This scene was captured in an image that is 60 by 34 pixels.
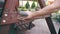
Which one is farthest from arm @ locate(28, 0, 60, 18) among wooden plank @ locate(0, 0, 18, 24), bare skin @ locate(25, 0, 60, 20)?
wooden plank @ locate(0, 0, 18, 24)

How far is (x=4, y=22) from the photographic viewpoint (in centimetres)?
→ 73

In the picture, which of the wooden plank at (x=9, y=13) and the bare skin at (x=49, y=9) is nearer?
the bare skin at (x=49, y=9)

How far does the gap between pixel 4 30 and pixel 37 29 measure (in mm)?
592

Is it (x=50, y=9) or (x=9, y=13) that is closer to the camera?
(x=50, y=9)

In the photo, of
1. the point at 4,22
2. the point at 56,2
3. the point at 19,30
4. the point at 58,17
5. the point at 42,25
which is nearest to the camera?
the point at 56,2

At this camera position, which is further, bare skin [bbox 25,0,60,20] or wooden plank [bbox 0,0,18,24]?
wooden plank [bbox 0,0,18,24]

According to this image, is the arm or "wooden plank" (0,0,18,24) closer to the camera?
the arm

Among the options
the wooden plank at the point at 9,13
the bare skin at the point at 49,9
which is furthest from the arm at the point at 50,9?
the wooden plank at the point at 9,13

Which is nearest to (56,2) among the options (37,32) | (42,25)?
(37,32)

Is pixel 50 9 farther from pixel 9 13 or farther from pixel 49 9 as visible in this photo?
pixel 9 13

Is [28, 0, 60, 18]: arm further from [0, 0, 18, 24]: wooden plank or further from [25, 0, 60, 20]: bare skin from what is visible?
[0, 0, 18, 24]: wooden plank

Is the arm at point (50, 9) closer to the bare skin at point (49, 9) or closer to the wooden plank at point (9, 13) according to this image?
the bare skin at point (49, 9)

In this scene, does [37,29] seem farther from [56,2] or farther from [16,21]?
[56,2]

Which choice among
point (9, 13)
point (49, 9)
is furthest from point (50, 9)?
point (9, 13)
